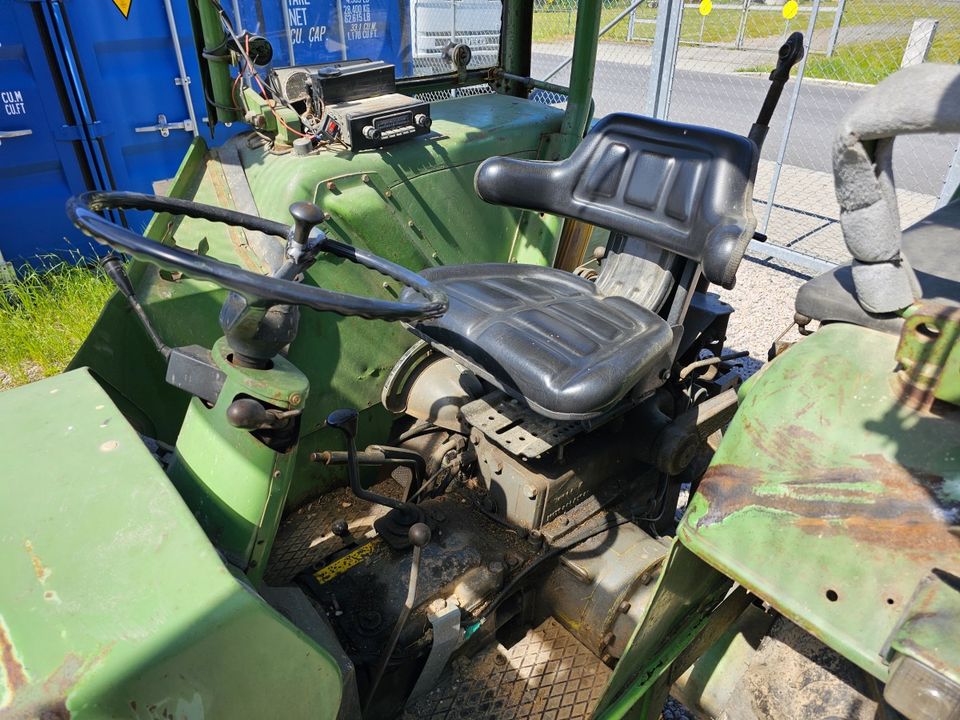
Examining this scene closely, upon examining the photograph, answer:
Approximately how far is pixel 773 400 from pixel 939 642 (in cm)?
44

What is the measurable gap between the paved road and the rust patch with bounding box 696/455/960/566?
564 cm

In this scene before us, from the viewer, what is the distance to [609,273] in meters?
2.41

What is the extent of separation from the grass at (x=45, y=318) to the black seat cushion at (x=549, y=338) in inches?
86.7

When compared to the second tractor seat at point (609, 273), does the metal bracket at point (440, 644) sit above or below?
below

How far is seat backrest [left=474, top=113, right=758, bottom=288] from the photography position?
1.93m

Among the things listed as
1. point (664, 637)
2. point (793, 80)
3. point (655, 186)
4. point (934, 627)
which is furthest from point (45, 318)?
point (793, 80)

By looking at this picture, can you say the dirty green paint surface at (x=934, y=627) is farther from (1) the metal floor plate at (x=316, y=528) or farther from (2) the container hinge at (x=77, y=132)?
(2) the container hinge at (x=77, y=132)

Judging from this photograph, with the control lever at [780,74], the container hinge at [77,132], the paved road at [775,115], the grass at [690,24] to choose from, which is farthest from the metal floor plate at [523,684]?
the paved road at [775,115]

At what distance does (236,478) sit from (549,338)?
903mm

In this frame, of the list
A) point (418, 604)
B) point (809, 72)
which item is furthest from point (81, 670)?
point (809, 72)

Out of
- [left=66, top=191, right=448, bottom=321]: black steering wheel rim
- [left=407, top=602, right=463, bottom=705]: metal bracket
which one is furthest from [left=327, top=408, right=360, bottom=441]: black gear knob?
[left=407, top=602, right=463, bottom=705]: metal bracket

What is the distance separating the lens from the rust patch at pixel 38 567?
1010 mm

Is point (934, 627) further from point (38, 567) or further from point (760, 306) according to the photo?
point (760, 306)

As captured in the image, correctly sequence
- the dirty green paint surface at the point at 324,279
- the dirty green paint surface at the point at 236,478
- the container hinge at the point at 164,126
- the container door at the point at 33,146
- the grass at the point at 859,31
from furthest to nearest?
the grass at the point at 859,31, the container hinge at the point at 164,126, the container door at the point at 33,146, the dirty green paint surface at the point at 324,279, the dirty green paint surface at the point at 236,478
